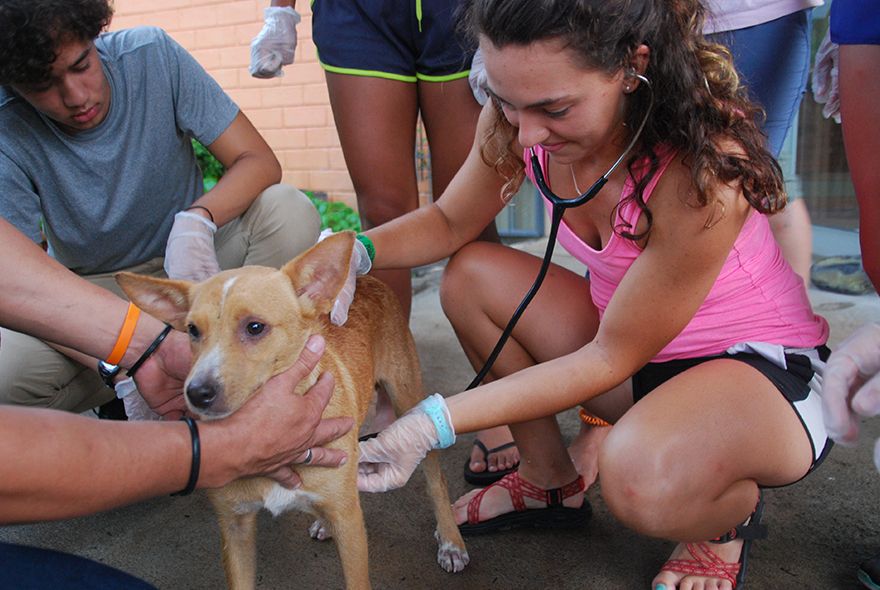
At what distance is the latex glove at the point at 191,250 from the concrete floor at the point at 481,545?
0.85 metres

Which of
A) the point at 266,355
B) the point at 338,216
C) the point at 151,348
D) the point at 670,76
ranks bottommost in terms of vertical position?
the point at 338,216

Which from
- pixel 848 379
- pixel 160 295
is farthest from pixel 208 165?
pixel 848 379

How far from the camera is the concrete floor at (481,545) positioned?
7.14 feet

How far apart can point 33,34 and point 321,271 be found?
47.7 inches

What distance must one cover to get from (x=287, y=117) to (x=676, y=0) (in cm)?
Answer: 503

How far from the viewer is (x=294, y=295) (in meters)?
1.82

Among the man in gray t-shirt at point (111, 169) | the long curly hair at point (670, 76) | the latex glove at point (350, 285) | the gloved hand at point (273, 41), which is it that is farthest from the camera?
the gloved hand at point (273, 41)

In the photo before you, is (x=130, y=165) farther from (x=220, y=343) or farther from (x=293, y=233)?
(x=220, y=343)

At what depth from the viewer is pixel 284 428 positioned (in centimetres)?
164

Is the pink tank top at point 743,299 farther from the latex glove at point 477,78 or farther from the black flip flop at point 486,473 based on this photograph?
the black flip flop at point 486,473

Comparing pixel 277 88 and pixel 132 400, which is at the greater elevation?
pixel 132 400

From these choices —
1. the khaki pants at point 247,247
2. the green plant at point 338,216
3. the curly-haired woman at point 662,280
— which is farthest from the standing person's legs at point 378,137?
the green plant at point 338,216

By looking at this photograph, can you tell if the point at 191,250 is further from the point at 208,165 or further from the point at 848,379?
the point at 208,165

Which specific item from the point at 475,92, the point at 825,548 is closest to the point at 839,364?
the point at 825,548
